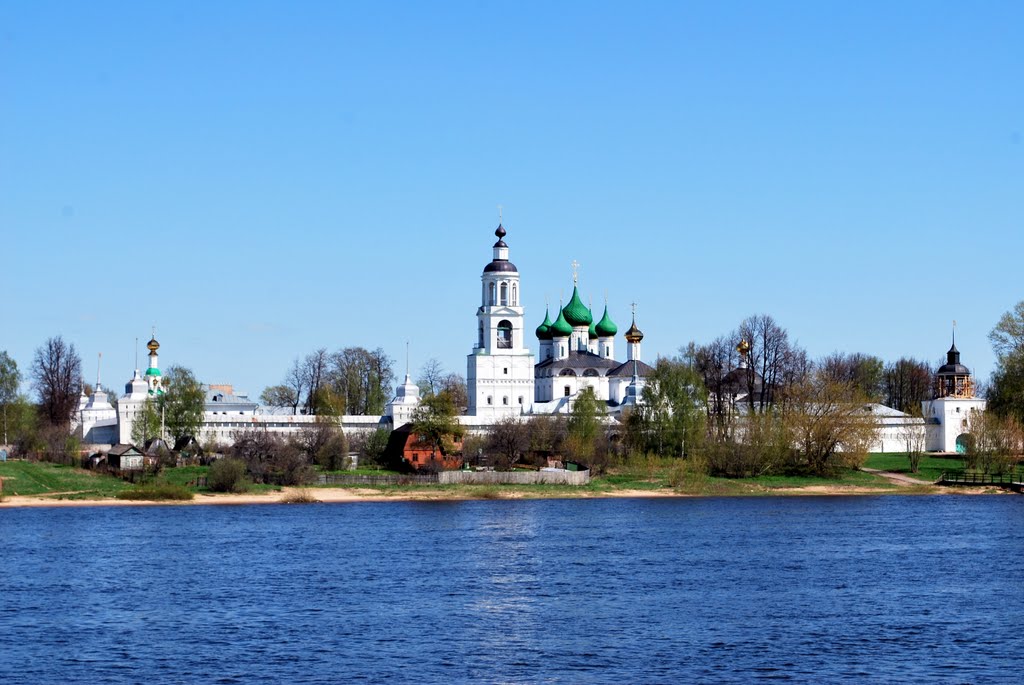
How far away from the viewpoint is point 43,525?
5334 cm

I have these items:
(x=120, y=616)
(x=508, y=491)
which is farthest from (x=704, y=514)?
(x=120, y=616)

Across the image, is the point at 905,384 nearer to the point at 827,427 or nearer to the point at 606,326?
the point at 606,326

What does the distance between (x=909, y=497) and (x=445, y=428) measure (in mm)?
20381

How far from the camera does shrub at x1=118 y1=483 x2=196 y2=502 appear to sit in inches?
2525

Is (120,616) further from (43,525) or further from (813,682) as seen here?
(43,525)

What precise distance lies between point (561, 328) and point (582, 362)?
3286 millimetres

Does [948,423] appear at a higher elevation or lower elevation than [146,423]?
higher

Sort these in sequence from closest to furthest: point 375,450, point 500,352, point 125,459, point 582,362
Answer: point 125,459
point 375,450
point 500,352
point 582,362

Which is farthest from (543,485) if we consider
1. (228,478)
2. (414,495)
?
(228,478)

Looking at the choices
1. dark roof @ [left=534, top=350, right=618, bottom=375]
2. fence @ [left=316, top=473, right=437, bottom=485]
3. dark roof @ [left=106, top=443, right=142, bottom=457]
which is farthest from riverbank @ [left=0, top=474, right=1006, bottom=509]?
dark roof @ [left=534, top=350, right=618, bottom=375]

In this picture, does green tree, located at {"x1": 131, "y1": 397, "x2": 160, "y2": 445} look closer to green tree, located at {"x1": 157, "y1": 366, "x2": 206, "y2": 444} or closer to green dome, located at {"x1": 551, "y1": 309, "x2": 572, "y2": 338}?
green tree, located at {"x1": 157, "y1": 366, "x2": 206, "y2": 444}

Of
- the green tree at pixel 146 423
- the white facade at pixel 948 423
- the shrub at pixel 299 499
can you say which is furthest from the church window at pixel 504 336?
the shrub at pixel 299 499

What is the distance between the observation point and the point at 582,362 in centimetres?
10519

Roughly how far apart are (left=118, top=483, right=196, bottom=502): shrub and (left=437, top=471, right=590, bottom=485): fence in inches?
435
